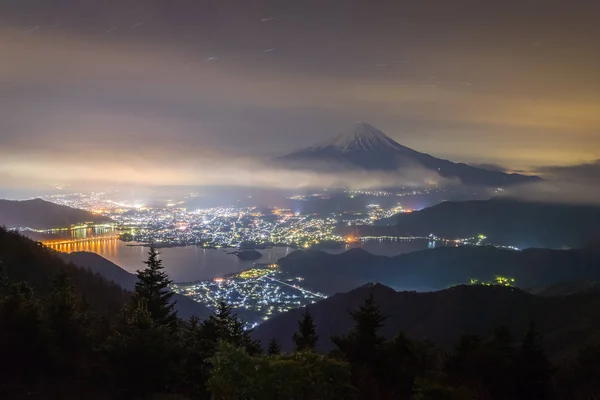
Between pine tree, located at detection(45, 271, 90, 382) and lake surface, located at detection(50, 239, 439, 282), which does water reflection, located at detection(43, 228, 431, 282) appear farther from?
pine tree, located at detection(45, 271, 90, 382)

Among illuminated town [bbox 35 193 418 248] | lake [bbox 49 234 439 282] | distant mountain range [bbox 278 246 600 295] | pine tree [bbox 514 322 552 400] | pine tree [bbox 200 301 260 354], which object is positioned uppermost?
pine tree [bbox 200 301 260 354]

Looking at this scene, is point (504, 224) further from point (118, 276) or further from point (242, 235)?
point (118, 276)

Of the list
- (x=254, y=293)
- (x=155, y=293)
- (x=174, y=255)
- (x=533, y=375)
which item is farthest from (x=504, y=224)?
(x=155, y=293)

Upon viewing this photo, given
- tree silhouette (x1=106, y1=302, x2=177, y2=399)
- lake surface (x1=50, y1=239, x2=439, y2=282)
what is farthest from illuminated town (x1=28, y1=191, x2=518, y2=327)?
tree silhouette (x1=106, y1=302, x2=177, y2=399)

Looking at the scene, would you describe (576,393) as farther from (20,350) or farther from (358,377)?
(20,350)

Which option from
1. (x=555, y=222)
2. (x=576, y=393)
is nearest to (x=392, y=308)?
(x=576, y=393)
